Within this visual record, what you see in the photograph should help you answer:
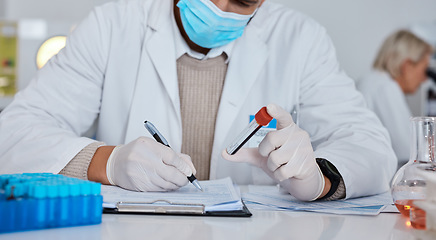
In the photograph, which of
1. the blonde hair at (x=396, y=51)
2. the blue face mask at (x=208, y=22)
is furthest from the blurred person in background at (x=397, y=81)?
the blue face mask at (x=208, y=22)

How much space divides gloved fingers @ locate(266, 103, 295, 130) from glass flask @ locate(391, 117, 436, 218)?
0.25 meters

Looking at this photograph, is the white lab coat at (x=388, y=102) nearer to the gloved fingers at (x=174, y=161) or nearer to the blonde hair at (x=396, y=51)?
the blonde hair at (x=396, y=51)

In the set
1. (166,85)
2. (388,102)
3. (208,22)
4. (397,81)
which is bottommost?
(388,102)

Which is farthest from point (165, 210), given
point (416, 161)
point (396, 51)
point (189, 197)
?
point (396, 51)

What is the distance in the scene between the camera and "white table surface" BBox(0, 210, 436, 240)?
2.56ft

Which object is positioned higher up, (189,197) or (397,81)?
(189,197)

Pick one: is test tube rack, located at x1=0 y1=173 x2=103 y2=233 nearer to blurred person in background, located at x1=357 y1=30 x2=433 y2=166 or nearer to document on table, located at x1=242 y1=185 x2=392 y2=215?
document on table, located at x1=242 y1=185 x2=392 y2=215

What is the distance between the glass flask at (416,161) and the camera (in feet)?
3.03

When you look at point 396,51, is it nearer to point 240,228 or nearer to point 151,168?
point 151,168

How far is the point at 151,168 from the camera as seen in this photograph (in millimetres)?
1136

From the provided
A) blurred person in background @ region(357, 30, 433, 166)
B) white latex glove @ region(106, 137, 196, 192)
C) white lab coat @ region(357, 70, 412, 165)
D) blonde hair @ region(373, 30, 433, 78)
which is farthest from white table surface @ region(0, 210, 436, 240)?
blonde hair @ region(373, 30, 433, 78)

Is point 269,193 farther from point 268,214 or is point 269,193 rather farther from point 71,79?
point 71,79

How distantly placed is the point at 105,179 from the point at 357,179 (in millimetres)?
626

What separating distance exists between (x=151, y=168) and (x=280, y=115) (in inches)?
12.8
